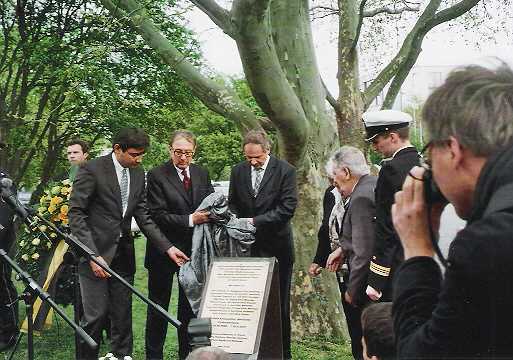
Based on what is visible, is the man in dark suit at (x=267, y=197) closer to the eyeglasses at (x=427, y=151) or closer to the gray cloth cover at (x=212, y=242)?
the gray cloth cover at (x=212, y=242)

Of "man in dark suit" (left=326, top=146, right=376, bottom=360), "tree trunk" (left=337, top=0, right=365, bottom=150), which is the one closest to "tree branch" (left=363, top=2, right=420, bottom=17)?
"tree trunk" (left=337, top=0, right=365, bottom=150)

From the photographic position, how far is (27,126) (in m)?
11.7

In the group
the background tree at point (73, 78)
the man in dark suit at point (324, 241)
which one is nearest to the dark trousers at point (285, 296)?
the man in dark suit at point (324, 241)

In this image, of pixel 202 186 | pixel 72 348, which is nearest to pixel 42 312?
pixel 72 348

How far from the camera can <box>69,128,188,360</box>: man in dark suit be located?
6.22m

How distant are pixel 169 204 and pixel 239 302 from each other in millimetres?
1331

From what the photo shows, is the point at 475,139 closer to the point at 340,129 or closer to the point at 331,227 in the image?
the point at 331,227

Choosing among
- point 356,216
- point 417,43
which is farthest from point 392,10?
point 356,216

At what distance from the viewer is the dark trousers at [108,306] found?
20.4ft

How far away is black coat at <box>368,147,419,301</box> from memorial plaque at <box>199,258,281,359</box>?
1.12m

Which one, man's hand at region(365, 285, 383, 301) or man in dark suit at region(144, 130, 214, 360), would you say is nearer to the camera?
man's hand at region(365, 285, 383, 301)

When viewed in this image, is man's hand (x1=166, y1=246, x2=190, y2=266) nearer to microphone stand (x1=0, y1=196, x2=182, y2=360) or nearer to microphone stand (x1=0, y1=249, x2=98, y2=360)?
microphone stand (x1=0, y1=196, x2=182, y2=360)

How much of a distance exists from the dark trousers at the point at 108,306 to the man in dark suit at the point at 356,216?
208 cm

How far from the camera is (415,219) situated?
5.60ft
